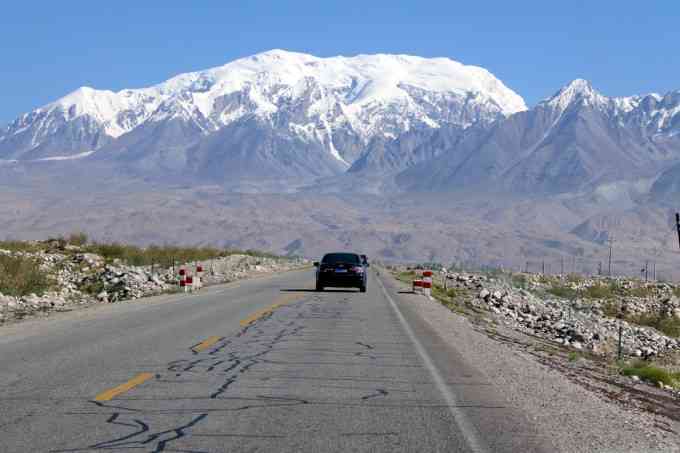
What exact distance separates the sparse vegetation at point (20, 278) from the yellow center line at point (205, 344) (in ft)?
41.7

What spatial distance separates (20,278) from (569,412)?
22.1 metres

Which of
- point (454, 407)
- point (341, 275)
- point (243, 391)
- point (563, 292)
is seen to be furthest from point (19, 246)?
point (454, 407)

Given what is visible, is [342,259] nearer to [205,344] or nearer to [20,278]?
[20,278]

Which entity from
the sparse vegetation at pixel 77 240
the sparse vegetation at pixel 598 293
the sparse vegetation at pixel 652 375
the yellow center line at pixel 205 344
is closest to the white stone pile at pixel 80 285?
the yellow center line at pixel 205 344

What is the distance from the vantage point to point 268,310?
25.5 m

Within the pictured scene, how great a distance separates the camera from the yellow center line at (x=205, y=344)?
16109 millimetres

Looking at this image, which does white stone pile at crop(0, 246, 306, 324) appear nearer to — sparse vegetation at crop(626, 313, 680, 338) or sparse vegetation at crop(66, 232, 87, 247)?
sparse vegetation at crop(66, 232, 87, 247)

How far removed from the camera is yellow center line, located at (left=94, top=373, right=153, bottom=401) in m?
11.3

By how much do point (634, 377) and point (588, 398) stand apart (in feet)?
18.9

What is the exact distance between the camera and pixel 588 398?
507 inches

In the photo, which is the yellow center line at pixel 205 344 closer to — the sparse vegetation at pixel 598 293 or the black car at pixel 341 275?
the black car at pixel 341 275

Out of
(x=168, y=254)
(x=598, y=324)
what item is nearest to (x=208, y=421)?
(x=598, y=324)

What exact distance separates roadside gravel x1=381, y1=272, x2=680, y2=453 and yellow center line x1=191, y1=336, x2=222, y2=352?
13.3ft

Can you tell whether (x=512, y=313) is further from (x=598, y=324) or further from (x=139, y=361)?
(x=139, y=361)
